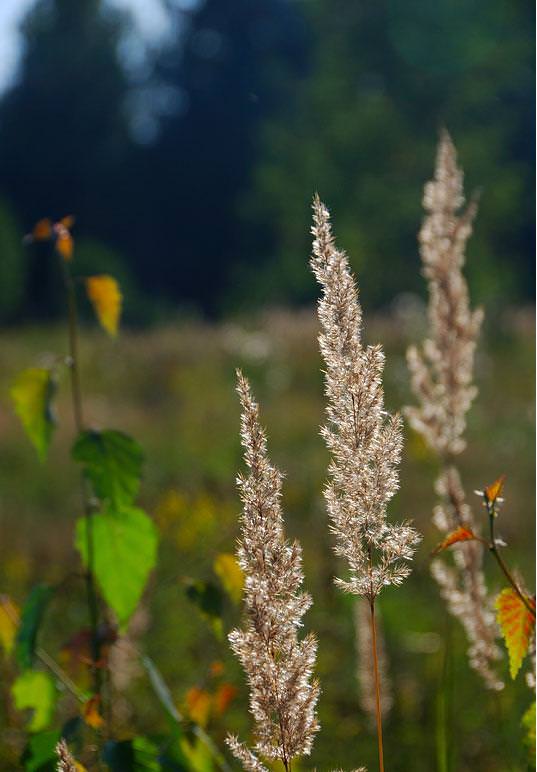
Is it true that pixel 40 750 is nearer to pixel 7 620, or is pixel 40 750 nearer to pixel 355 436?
pixel 7 620

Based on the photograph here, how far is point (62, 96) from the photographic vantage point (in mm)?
30594

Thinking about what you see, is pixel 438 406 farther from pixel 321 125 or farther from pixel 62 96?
pixel 62 96

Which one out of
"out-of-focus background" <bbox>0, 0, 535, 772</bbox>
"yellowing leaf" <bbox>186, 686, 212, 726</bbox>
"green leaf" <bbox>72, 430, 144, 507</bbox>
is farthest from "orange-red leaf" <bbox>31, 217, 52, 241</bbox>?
"out-of-focus background" <bbox>0, 0, 535, 772</bbox>

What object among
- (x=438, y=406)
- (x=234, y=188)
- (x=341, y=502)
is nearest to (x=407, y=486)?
(x=438, y=406)

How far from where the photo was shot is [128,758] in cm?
128

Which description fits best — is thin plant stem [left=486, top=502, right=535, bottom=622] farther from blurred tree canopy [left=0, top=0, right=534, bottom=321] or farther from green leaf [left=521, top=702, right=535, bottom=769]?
blurred tree canopy [left=0, top=0, right=534, bottom=321]

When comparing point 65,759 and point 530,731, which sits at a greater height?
point 530,731

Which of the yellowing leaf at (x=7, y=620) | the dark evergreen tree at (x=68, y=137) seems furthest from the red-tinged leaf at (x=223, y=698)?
Result: the dark evergreen tree at (x=68, y=137)

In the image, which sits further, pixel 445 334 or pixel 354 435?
pixel 445 334

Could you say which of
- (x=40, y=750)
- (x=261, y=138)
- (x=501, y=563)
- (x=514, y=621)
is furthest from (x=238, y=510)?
(x=261, y=138)

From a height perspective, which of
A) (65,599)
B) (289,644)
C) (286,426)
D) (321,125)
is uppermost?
(321,125)

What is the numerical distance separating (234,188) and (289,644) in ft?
101

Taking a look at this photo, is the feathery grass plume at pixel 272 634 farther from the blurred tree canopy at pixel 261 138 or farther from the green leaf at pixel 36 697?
the blurred tree canopy at pixel 261 138

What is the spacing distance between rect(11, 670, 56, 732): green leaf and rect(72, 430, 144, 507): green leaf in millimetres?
409
